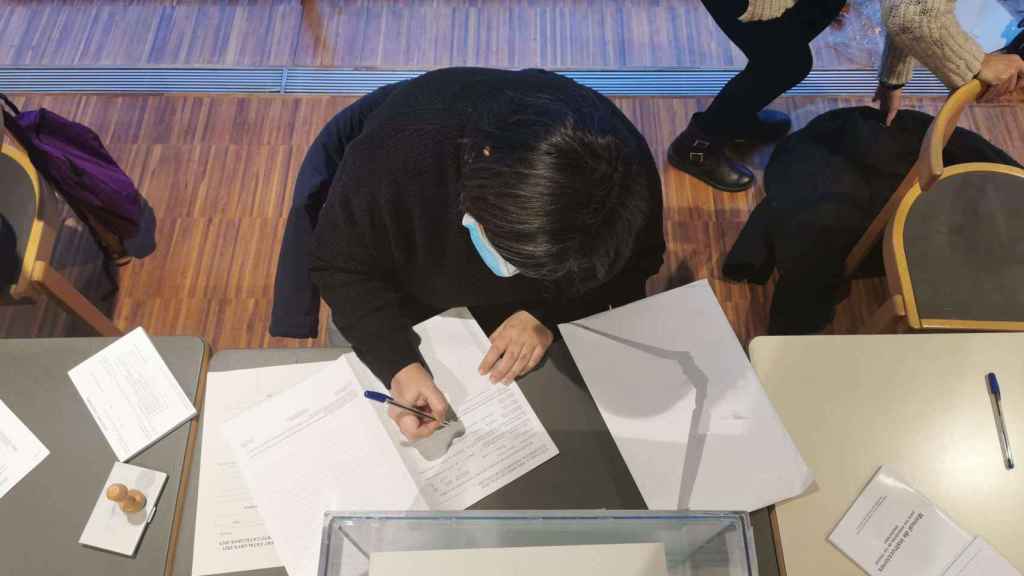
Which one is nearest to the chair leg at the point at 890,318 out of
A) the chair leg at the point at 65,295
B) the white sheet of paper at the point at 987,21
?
Answer: the white sheet of paper at the point at 987,21

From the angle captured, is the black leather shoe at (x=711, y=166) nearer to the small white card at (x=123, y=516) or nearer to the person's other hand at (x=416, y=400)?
the person's other hand at (x=416, y=400)

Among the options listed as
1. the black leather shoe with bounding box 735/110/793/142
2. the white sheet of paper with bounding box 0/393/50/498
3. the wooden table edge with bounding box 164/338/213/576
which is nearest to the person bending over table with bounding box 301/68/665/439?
the wooden table edge with bounding box 164/338/213/576

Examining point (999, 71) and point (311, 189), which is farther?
point (999, 71)

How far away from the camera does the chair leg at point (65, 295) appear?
1459mm

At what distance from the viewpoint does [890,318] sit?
153cm

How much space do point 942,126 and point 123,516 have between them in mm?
1686

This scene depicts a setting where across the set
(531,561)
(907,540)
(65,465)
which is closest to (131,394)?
(65,465)

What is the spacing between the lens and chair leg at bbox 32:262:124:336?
1.46 metres

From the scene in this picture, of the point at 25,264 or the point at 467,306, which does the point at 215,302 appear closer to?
the point at 25,264

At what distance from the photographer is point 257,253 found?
6.93 ft

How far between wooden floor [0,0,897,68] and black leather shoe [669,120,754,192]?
17.1 inches

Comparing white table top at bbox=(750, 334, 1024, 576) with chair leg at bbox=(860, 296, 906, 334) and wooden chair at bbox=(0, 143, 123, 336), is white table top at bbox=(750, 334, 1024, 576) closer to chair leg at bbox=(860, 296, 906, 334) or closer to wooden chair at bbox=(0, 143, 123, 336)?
chair leg at bbox=(860, 296, 906, 334)

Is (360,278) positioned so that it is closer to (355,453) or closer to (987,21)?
(355,453)

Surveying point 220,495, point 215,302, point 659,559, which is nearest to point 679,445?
point 659,559
